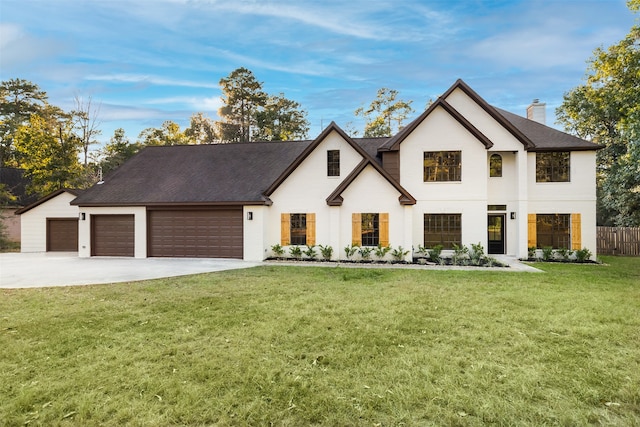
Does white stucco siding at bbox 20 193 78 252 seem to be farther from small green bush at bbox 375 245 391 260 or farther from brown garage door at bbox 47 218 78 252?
small green bush at bbox 375 245 391 260

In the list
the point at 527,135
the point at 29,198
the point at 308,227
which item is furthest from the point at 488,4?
the point at 29,198

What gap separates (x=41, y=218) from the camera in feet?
58.2

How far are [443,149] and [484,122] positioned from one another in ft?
7.54

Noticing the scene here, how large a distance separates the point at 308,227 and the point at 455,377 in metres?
11.2

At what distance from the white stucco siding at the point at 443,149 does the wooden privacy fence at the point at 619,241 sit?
8.23 m

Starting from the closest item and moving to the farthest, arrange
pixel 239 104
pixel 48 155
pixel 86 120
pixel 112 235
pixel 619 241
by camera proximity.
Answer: pixel 112 235 < pixel 619 241 < pixel 48 155 < pixel 86 120 < pixel 239 104

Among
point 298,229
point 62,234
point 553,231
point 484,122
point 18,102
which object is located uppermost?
point 18,102

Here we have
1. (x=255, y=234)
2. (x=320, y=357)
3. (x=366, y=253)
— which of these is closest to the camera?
(x=320, y=357)

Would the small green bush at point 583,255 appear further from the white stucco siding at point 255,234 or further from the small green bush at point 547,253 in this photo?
the white stucco siding at point 255,234

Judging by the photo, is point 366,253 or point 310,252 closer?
point 366,253

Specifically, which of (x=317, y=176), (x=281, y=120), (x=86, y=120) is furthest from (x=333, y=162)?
(x=86, y=120)

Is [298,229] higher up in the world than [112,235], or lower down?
higher up

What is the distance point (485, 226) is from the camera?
1424 cm

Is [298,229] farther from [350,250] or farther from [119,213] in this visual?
[119,213]
